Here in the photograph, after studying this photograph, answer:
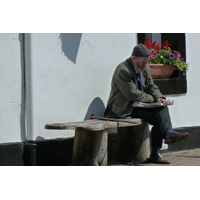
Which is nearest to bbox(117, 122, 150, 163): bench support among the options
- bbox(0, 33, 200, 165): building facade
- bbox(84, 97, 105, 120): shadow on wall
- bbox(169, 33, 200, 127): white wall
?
bbox(84, 97, 105, 120): shadow on wall

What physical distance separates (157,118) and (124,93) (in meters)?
0.54

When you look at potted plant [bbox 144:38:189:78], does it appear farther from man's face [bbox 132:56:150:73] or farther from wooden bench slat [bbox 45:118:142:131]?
wooden bench slat [bbox 45:118:142:131]

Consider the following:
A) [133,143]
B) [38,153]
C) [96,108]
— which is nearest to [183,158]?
[133,143]

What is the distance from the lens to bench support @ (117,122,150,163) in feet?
22.6

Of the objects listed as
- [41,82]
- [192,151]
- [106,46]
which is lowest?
[192,151]

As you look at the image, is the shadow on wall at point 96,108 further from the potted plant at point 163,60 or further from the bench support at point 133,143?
the potted plant at point 163,60

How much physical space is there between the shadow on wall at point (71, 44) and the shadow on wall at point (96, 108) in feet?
2.08

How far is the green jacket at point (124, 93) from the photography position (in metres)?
6.49

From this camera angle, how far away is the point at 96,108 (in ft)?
22.6

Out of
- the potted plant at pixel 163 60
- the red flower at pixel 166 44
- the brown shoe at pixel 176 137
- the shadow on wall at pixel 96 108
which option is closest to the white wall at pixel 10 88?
the shadow on wall at pixel 96 108

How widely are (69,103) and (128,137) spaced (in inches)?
37.9

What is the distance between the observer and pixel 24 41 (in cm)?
623
